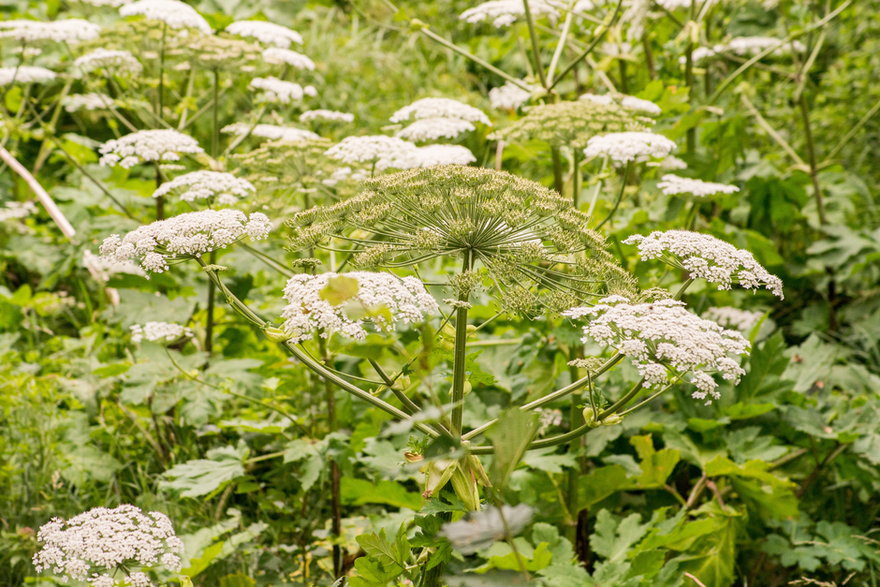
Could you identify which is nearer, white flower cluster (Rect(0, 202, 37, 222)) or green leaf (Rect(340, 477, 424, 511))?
green leaf (Rect(340, 477, 424, 511))

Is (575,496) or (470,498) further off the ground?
(470,498)

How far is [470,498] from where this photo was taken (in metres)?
1.89

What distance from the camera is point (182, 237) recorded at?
6.35ft

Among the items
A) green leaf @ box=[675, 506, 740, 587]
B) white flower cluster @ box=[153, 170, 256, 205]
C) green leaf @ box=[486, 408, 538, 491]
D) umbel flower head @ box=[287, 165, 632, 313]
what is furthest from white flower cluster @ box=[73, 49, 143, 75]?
green leaf @ box=[675, 506, 740, 587]

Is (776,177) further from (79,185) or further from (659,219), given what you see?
(79,185)

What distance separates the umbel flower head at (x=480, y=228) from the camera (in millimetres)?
1913

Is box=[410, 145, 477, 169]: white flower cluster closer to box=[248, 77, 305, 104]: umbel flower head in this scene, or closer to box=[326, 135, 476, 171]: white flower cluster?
box=[326, 135, 476, 171]: white flower cluster

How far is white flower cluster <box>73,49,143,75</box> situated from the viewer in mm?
3598

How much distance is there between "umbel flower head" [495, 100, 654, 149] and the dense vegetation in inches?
0.6

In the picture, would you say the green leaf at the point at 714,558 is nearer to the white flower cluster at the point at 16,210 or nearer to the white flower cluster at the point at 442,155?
the white flower cluster at the point at 442,155

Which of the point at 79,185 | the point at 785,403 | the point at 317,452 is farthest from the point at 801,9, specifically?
the point at 79,185

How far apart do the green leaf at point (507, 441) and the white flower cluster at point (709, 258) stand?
755 millimetres

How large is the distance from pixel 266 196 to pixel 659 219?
1990mm

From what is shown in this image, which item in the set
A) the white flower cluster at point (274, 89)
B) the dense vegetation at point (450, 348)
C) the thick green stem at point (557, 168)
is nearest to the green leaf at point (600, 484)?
the dense vegetation at point (450, 348)
